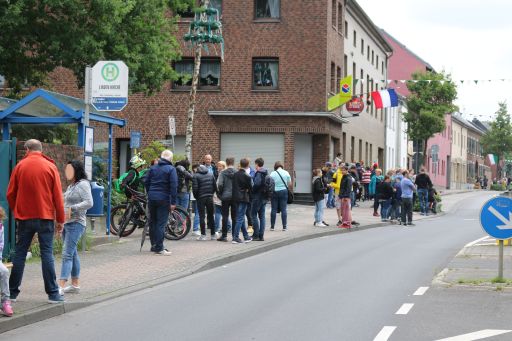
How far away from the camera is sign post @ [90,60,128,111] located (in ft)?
46.2

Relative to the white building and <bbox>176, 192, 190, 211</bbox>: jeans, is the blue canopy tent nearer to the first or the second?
<bbox>176, 192, 190, 211</bbox>: jeans

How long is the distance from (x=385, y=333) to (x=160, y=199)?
794 centimetres

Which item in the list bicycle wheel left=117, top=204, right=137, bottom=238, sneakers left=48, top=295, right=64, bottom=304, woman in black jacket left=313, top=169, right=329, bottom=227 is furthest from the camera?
woman in black jacket left=313, top=169, right=329, bottom=227

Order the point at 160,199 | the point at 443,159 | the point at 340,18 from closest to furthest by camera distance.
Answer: the point at 160,199, the point at 340,18, the point at 443,159

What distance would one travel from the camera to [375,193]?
101 ft

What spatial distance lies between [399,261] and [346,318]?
263 inches

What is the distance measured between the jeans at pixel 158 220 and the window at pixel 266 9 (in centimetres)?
2541

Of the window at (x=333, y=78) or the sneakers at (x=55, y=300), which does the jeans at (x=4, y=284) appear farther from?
the window at (x=333, y=78)

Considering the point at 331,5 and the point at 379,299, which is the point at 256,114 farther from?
the point at 379,299

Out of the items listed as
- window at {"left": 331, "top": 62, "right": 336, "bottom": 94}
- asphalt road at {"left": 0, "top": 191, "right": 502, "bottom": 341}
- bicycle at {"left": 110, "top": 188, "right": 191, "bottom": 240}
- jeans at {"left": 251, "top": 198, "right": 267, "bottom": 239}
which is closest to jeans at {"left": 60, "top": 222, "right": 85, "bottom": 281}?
asphalt road at {"left": 0, "top": 191, "right": 502, "bottom": 341}

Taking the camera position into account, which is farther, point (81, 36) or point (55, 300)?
point (81, 36)

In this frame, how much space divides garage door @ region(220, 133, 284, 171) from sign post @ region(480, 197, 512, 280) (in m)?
27.7

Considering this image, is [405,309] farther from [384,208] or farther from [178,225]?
[384,208]

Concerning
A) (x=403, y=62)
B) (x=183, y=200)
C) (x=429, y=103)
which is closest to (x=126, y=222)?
(x=183, y=200)
